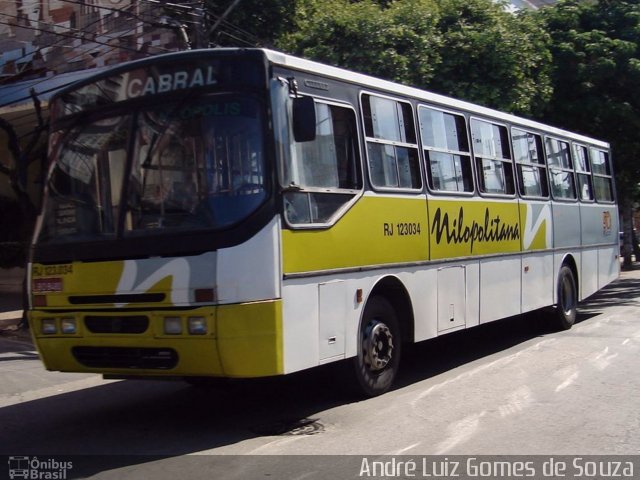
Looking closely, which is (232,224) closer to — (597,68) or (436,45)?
(436,45)

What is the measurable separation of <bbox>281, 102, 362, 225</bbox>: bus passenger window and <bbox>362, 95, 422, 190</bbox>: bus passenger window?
347 millimetres

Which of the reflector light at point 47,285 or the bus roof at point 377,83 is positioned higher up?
the bus roof at point 377,83

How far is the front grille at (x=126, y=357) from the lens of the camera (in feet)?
22.0

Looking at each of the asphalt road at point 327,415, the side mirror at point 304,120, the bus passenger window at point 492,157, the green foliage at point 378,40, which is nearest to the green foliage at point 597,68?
the green foliage at point 378,40

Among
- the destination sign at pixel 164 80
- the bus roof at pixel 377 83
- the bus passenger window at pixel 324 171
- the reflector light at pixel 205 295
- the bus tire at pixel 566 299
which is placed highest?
the bus roof at pixel 377 83

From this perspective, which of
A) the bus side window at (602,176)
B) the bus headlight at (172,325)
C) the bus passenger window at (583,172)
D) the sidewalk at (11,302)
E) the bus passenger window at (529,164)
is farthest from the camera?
the bus side window at (602,176)

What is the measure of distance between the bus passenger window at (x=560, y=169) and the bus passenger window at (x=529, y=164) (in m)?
0.40

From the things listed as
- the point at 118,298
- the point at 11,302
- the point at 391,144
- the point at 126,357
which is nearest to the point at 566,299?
the point at 391,144

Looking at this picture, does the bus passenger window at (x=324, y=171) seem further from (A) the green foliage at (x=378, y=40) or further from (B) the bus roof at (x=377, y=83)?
(A) the green foliage at (x=378, y=40)

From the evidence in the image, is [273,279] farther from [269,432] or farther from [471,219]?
[471,219]

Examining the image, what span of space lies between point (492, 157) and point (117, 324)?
6176 millimetres

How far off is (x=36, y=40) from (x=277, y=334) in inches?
678

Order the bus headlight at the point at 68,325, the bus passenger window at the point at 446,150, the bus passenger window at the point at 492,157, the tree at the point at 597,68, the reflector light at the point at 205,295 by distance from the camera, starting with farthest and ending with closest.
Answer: the tree at the point at 597,68
the bus passenger window at the point at 492,157
the bus passenger window at the point at 446,150
the bus headlight at the point at 68,325
the reflector light at the point at 205,295

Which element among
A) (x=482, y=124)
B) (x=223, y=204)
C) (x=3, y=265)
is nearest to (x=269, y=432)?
(x=223, y=204)
